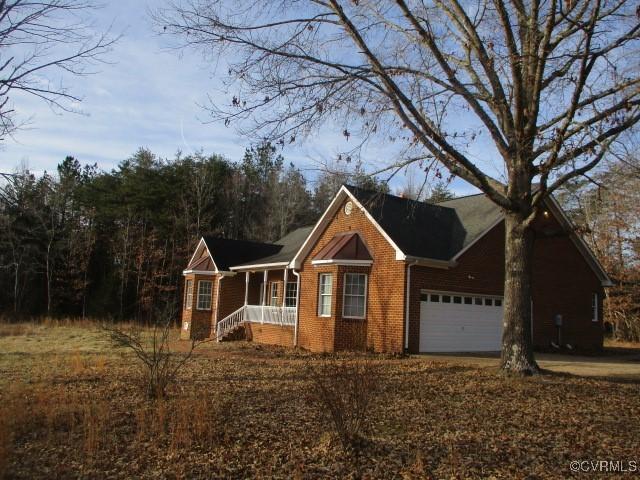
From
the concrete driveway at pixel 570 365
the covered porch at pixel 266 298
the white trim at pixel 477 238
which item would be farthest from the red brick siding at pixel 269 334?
the white trim at pixel 477 238

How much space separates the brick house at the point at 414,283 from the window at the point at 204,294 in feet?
7.06

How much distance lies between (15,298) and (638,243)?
41542 millimetres

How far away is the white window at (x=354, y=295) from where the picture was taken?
18141 mm

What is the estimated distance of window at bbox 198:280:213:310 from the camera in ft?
85.5

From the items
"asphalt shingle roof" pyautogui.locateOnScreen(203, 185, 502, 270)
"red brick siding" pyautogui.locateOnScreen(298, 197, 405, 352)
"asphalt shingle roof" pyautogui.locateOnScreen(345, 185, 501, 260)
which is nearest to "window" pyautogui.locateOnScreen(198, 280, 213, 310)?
"asphalt shingle roof" pyautogui.locateOnScreen(203, 185, 502, 270)

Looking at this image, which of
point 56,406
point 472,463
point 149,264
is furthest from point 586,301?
point 149,264

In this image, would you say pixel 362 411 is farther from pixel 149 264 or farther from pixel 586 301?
pixel 149 264

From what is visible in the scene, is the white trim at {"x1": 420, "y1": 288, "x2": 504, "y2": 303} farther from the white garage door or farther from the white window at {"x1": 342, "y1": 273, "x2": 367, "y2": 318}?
the white window at {"x1": 342, "y1": 273, "x2": 367, "y2": 318}

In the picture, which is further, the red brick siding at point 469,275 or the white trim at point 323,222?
the white trim at point 323,222

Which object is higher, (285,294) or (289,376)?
(285,294)

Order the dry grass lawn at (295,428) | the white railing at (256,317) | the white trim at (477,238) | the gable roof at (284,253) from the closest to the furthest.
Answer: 1. the dry grass lawn at (295,428)
2. the white trim at (477,238)
3. the white railing at (256,317)
4. the gable roof at (284,253)

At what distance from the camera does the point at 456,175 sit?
1160cm

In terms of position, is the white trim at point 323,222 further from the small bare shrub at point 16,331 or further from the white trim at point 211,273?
the small bare shrub at point 16,331

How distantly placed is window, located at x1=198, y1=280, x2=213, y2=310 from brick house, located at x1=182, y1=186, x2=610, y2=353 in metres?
2.15
